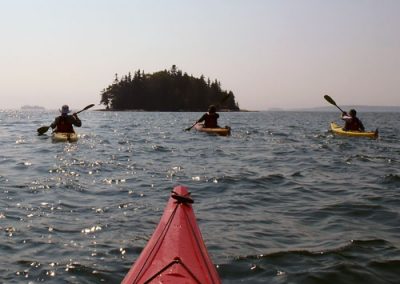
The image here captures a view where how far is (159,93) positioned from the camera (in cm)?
11300

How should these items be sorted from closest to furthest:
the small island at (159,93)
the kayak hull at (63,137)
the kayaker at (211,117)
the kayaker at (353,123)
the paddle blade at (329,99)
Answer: the kayak hull at (63,137)
the kayaker at (353,123)
the kayaker at (211,117)
the paddle blade at (329,99)
the small island at (159,93)

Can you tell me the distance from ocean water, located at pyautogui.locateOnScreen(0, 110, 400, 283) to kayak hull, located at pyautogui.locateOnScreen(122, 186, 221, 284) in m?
0.70

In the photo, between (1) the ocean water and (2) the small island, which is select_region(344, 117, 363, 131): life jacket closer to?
(1) the ocean water

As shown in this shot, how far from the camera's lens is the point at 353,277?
15.1 feet

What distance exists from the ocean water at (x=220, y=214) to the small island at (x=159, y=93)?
100.0 metres

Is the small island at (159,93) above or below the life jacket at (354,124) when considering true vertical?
above

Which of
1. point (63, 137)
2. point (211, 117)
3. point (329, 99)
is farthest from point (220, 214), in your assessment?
point (329, 99)

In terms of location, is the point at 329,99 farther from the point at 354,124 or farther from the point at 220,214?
the point at 220,214

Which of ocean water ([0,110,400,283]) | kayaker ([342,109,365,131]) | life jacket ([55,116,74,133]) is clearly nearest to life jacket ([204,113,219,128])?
kayaker ([342,109,365,131])

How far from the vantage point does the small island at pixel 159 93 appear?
112688mm

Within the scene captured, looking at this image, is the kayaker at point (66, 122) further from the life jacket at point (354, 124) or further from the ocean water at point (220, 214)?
the life jacket at point (354, 124)

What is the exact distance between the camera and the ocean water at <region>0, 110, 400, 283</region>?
4.84 m

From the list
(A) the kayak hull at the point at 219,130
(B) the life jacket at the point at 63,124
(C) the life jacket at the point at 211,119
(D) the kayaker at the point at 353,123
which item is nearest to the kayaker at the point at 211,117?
(C) the life jacket at the point at 211,119

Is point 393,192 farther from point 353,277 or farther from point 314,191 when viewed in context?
point 353,277
